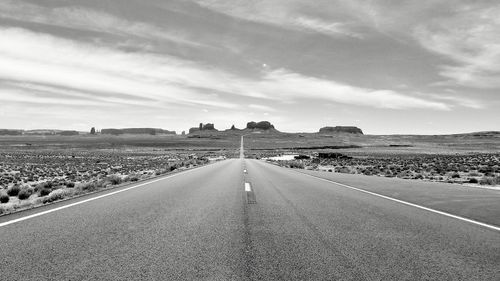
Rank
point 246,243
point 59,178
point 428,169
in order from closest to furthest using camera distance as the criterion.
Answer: point 246,243, point 59,178, point 428,169

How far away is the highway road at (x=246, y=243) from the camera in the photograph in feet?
13.8

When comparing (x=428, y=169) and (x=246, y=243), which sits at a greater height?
(x=246, y=243)

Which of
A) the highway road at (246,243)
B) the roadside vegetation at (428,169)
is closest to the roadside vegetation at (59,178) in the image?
the highway road at (246,243)

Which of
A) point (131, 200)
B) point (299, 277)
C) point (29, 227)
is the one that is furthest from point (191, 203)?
point (299, 277)

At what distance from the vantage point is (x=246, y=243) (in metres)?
5.49

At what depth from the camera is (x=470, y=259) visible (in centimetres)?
474

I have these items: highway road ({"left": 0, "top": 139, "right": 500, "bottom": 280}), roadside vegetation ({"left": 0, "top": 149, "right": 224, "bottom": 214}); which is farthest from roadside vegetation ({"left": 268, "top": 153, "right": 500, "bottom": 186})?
highway road ({"left": 0, "top": 139, "right": 500, "bottom": 280})

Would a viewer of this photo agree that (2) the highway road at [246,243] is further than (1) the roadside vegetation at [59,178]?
No

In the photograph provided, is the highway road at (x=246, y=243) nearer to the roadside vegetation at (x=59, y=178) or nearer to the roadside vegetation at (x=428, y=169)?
the roadside vegetation at (x=59, y=178)

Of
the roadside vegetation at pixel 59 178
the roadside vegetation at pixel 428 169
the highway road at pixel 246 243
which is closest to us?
the highway road at pixel 246 243

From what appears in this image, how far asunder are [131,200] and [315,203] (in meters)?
5.11

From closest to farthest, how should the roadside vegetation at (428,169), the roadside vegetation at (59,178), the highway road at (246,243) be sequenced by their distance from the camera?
the highway road at (246,243) → the roadside vegetation at (59,178) → the roadside vegetation at (428,169)

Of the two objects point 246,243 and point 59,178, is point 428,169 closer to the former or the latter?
point 59,178

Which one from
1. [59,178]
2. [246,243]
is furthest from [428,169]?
[246,243]
